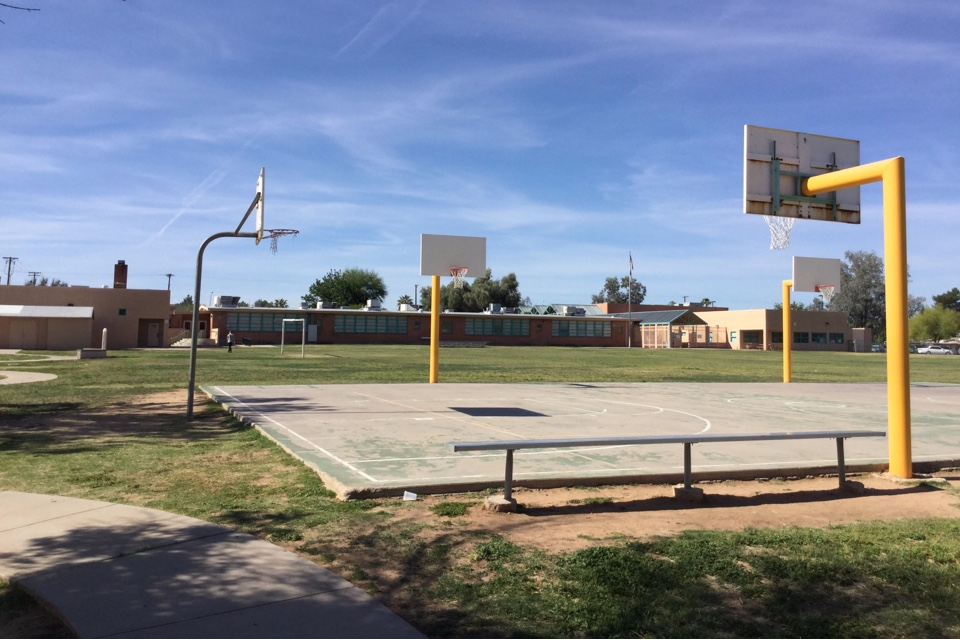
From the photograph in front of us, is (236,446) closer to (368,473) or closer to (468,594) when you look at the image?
(368,473)

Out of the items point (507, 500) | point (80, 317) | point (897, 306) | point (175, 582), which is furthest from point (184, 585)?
point (80, 317)

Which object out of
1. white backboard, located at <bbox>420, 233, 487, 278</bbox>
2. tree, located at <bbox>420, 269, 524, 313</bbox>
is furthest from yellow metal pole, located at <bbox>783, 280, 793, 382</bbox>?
tree, located at <bbox>420, 269, 524, 313</bbox>

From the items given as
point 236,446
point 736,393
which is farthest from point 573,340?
point 236,446

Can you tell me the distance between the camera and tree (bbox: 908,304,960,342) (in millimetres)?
115188

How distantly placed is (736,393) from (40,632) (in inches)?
778

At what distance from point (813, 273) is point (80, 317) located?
160 ft

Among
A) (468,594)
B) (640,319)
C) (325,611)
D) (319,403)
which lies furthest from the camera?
(640,319)

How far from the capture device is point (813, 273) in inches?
1148

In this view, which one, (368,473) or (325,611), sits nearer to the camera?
(325,611)

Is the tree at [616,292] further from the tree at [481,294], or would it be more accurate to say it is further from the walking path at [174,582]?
the walking path at [174,582]

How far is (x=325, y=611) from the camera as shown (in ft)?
13.2

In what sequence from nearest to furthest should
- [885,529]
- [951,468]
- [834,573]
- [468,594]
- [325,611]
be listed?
[325,611]
[468,594]
[834,573]
[885,529]
[951,468]

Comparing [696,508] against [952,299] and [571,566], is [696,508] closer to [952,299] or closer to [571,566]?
[571,566]

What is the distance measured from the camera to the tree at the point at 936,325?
115 meters
